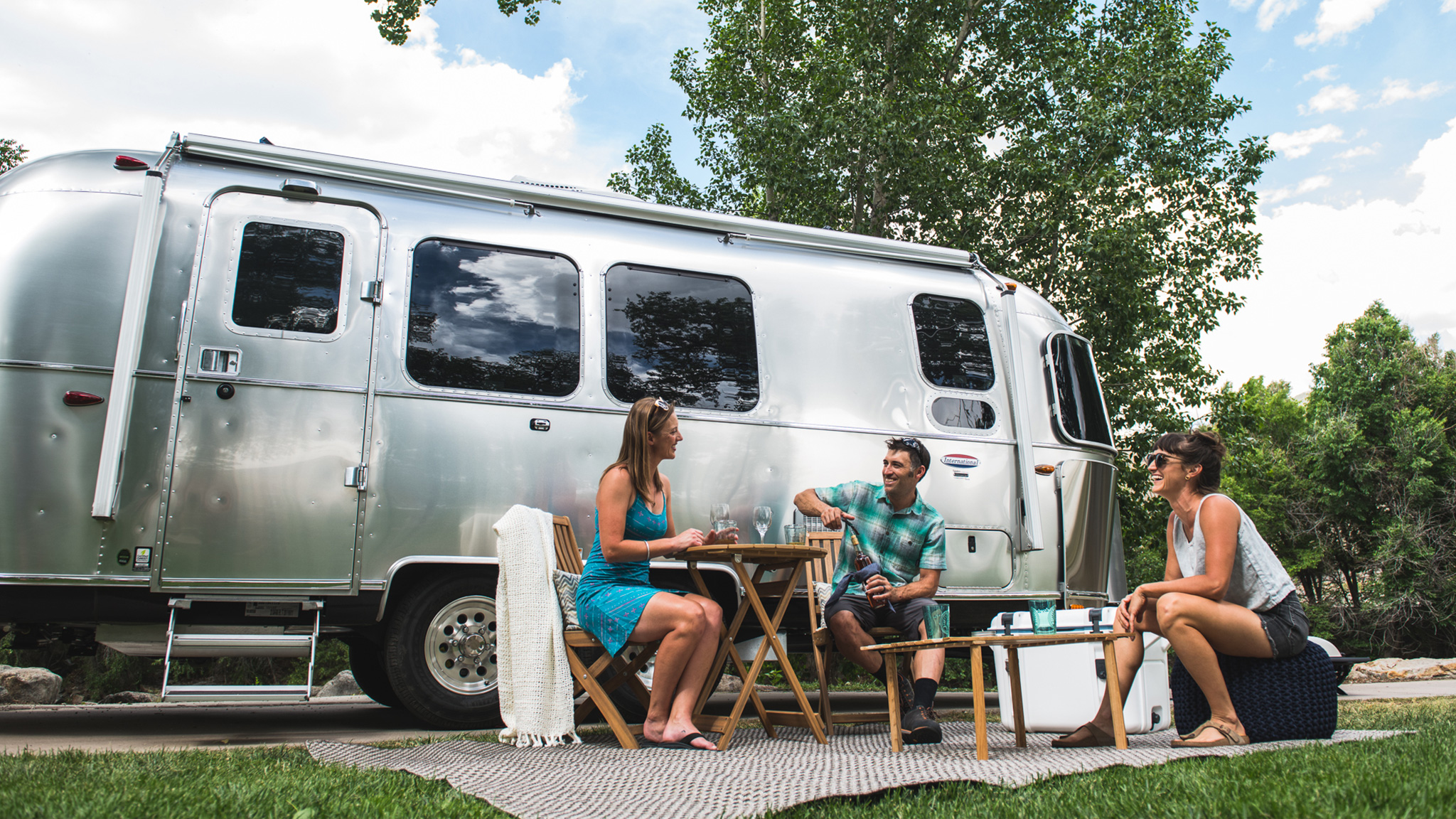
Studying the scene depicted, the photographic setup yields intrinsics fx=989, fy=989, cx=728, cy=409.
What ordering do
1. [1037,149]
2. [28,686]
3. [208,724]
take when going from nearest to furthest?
[208,724] → [28,686] → [1037,149]

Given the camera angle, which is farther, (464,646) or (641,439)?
(464,646)

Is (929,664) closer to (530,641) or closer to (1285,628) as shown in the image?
(1285,628)

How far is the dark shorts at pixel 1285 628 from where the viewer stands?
3.57 m

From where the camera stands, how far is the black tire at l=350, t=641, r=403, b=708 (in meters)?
5.33

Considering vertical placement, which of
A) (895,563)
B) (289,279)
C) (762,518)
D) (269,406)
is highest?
(289,279)

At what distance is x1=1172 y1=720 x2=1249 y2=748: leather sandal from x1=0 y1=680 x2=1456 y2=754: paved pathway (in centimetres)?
304

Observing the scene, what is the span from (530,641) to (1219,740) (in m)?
2.61

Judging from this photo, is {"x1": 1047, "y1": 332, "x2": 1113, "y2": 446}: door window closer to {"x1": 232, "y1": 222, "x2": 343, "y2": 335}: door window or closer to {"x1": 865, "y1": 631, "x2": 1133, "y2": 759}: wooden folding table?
{"x1": 865, "y1": 631, "x2": 1133, "y2": 759}: wooden folding table

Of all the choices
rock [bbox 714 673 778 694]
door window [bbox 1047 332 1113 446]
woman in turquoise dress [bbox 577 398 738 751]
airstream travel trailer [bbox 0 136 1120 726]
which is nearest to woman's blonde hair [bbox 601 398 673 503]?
woman in turquoise dress [bbox 577 398 738 751]

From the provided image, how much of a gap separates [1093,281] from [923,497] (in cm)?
780

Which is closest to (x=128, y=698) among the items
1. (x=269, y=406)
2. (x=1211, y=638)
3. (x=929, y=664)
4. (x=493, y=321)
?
(x=269, y=406)

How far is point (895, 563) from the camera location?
180 inches

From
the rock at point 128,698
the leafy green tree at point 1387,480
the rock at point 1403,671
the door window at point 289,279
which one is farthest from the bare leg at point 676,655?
the leafy green tree at point 1387,480

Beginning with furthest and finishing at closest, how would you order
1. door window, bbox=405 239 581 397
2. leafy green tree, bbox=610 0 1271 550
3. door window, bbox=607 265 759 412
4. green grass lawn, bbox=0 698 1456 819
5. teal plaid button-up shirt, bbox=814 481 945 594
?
leafy green tree, bbox=610 0 1271 550
door window, bbox=607 265 759 412
door window, bbox=405 239 581 397
teal plaid button-up shirt, bbox=814 481 945 594
green grass lawn, bbox=0 698 1456 819
